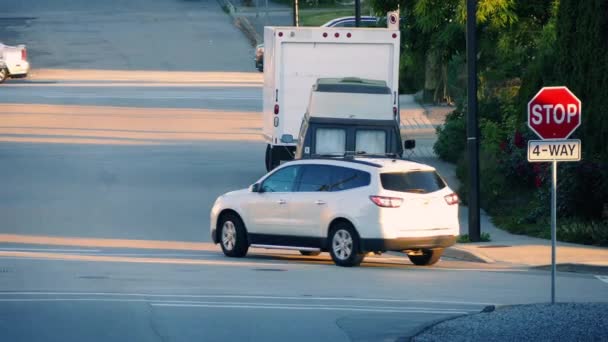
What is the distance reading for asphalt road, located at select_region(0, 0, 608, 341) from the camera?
13.7 m

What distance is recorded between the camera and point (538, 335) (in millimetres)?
12289

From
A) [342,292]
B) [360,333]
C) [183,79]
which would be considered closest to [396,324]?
[360,333]

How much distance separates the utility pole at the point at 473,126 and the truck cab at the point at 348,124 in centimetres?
179

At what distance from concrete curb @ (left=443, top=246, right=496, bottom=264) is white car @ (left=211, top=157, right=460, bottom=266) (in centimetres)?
109

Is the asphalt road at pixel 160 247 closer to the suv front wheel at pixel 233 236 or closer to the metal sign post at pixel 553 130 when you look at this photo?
the suv front wheel at pixel 233 236

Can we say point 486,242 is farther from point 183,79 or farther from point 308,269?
point 183,79

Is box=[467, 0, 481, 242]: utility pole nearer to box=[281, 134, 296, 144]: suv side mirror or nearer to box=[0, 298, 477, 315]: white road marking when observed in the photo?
box=[281, 134, 296, 144]: suv side mirror

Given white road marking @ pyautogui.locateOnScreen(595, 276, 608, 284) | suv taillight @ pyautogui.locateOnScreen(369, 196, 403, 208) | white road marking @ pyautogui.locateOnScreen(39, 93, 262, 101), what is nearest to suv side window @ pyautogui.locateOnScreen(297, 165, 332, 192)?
suv taillight @ pyautogui.locateOnScreen(369, 196, 403, 208)

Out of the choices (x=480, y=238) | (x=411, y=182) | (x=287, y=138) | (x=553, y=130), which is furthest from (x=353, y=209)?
(x=287, y=138)

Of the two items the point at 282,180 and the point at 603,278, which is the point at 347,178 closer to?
the point at 282,180

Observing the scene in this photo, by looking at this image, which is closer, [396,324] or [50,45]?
[396,324]

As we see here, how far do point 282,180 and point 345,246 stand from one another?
1792 millimetres

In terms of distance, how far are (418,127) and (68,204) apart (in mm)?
14625

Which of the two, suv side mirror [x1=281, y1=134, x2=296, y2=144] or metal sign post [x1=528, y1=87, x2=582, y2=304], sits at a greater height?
metal sign post [x1=528, y1=87, x2=582, y2=304]
